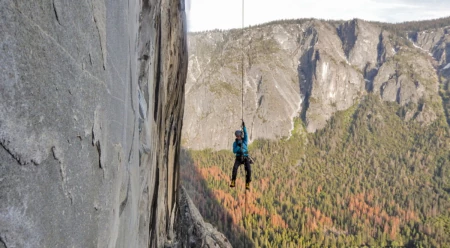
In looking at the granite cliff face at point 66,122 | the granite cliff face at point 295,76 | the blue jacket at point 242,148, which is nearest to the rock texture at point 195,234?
the blue jacket at point 242,148

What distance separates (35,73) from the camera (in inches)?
71.9

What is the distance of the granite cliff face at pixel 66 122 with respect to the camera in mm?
1645

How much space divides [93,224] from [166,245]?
9320 millimetres

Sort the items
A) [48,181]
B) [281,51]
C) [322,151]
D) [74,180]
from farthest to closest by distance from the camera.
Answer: [281,51]
[322,151]
[74,180]
[48,181]

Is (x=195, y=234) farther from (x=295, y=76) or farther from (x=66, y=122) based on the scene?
(x=295, y=76)

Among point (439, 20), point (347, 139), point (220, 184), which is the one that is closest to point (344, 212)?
point (220, 184)

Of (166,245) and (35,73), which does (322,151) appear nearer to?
(166,245)

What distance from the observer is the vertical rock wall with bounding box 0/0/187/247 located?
64.7 inches

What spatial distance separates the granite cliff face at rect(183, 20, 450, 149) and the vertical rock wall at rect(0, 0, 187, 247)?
98.4 metres

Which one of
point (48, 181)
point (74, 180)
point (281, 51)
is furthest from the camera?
point (281, 51)

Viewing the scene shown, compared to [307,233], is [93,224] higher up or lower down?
higher up

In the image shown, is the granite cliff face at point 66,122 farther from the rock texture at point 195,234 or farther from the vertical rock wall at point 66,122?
the rock texture at point 195,234

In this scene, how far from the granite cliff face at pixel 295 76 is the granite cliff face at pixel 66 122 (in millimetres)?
98326

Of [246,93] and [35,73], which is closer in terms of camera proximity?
[35,73]
